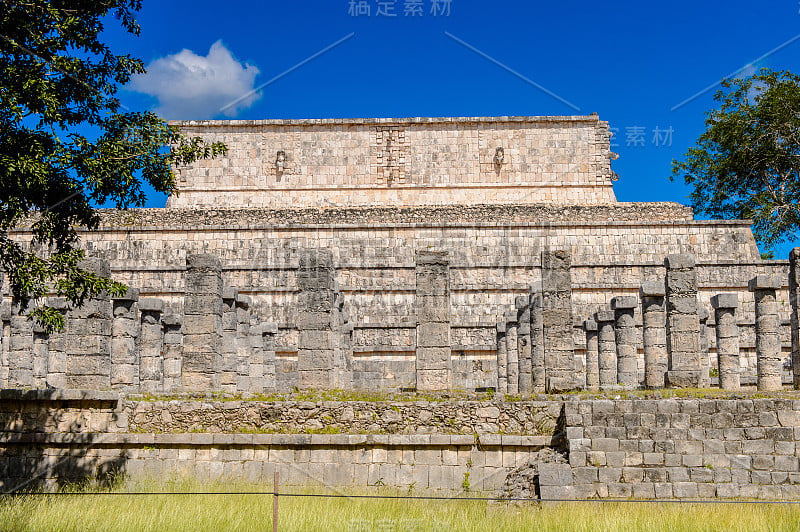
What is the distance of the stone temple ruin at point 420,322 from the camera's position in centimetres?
1304

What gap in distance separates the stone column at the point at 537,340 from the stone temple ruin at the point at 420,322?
10 centimetres

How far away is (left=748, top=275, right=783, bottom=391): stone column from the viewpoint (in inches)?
628

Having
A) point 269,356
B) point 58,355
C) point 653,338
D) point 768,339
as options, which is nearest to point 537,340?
point 653,338

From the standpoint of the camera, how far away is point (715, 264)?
28.1 meters

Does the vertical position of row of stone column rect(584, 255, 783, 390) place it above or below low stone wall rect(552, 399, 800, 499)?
above

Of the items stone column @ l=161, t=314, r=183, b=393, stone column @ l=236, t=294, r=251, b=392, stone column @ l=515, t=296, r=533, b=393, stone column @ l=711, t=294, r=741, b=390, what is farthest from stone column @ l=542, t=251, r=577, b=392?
stone column @ l=161, t=314, r=183, b=393

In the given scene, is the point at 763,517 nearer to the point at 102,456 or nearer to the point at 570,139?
the point at 102,456

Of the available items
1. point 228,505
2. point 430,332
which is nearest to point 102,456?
point 228,505

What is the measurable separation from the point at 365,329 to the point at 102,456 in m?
13.3

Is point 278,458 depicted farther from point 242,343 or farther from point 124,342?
point 242,343

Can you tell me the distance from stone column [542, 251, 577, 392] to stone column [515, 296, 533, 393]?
2535mm

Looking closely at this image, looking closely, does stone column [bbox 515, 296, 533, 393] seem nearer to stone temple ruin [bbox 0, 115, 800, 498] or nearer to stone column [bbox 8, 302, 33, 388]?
stone temple ruin [bbox 0, 115, 800, 498]

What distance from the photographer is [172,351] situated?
18562 mm

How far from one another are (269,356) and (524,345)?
261 inches
